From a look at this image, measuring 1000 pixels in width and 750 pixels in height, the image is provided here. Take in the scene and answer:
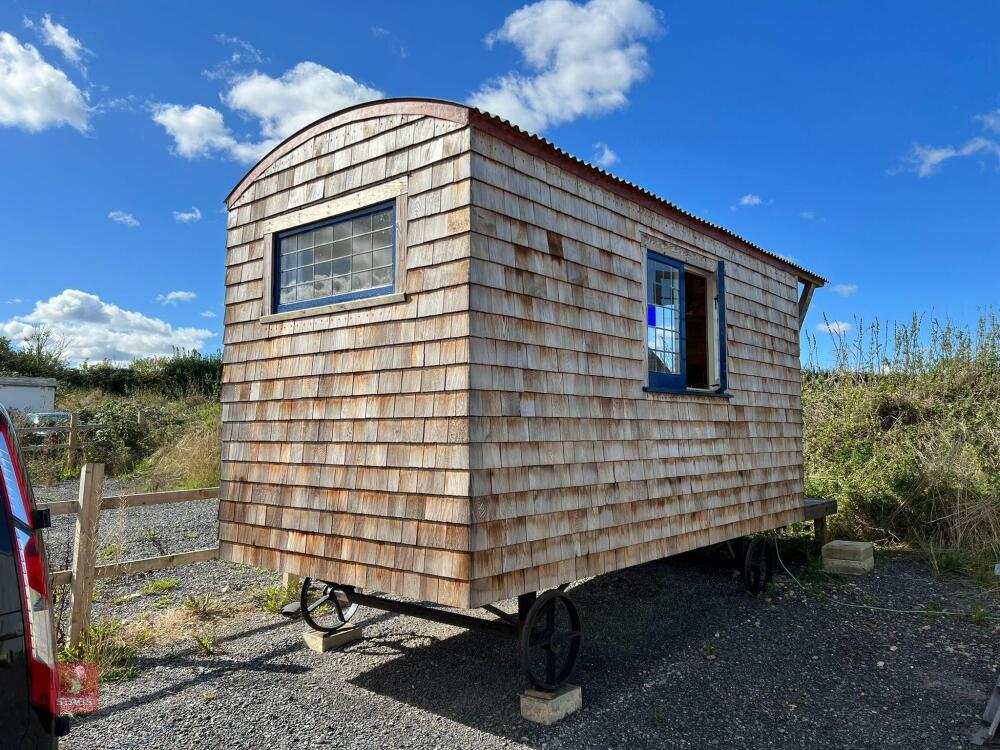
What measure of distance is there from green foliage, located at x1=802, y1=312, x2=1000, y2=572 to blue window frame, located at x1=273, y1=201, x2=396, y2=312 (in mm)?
7213

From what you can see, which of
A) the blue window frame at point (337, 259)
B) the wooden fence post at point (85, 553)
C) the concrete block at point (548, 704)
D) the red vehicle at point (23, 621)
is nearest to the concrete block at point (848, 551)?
the concrete block at point (548, 704)

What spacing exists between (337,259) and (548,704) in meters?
3.13

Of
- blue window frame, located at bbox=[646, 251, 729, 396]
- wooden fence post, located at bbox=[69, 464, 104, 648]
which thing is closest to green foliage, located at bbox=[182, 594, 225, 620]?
wooden fence post, located at bbox=[69, 464, 104, 648]

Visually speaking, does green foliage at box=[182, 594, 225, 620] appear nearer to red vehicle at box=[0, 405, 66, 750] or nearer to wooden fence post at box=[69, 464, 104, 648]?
wooden fence post at box=[69, 464, 104, 648]

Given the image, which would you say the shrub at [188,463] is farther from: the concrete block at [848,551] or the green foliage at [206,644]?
the concrete block at [848,551]

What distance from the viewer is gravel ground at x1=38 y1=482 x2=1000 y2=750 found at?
13.4 feet

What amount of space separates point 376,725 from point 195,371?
1922 cm

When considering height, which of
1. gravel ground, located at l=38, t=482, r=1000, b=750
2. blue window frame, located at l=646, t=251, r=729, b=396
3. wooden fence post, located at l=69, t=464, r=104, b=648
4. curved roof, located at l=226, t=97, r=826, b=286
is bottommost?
gravel ground, located at l=38, t=482, r=1000, b=750

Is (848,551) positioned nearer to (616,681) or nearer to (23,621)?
(616,681)

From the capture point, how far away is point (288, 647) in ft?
17.9

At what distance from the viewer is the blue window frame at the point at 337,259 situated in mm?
4582

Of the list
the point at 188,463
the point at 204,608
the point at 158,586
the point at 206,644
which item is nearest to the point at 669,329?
the point at 206,644

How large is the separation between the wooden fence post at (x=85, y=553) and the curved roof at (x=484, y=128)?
2.33 meters

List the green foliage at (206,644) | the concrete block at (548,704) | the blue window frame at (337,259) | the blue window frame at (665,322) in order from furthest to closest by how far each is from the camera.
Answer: the blue window frame at (665,322)
the green foliage at (206,644)
the blue window frame at (337,259)
the concrete block at (548,704)
